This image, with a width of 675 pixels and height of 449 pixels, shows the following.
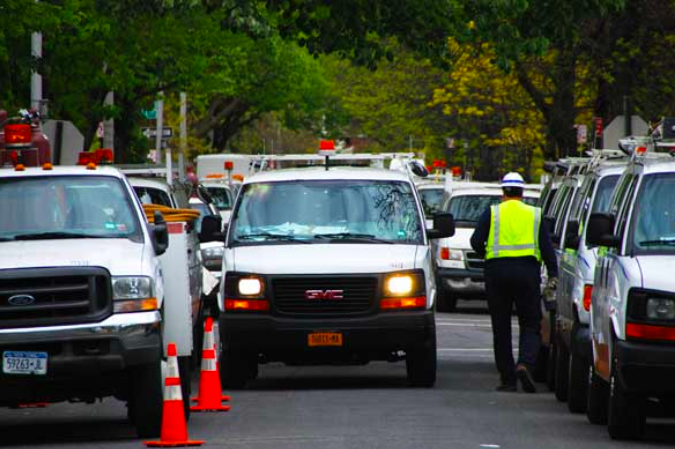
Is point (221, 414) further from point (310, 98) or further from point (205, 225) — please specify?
point (310, 98)

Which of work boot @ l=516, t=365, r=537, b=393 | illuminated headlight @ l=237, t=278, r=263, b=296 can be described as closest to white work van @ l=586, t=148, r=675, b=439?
work boot @ l=516, t=365, r=537, b=393

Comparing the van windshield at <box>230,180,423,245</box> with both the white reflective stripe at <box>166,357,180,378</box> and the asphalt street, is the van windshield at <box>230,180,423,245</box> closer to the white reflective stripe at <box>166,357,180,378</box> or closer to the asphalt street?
the asphalt street

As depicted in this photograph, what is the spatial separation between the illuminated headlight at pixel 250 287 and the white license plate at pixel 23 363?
411 cm

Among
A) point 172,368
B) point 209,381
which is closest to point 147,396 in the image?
point 172,368

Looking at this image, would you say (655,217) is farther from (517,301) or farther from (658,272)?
(517,301)

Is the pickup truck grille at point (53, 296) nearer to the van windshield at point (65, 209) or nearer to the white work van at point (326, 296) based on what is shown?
the van windshield at point (65, 209)

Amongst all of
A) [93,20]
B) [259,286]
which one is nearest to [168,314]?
[259,286]

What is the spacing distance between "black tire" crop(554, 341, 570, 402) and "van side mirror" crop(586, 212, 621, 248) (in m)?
3.04

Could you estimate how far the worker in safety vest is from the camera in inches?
630

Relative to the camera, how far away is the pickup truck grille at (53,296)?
12.1 metres

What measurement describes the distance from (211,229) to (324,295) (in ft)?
4.95

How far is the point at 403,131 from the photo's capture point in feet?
218

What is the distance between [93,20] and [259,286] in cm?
1529

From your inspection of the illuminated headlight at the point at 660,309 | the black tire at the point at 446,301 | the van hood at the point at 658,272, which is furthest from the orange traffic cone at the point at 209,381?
the black tire at the point at 446,301
